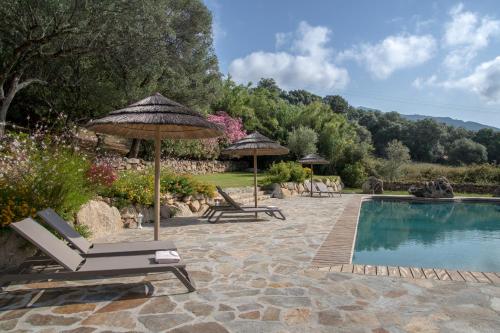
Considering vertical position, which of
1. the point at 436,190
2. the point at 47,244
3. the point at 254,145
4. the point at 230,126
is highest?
the point at 230,126

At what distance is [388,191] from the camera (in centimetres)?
2252

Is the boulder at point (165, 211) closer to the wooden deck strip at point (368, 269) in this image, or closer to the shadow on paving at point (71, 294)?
the wooden deck strip at point (368, 269)

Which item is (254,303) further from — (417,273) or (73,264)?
(417,273)

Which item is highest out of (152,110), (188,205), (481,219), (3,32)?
(3,32)

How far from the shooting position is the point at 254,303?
3648mm

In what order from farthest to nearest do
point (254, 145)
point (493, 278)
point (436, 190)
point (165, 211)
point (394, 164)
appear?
point (394, 164)
point (436, 190)
point (165, 211)
point (254, 145)
point (493, 278)

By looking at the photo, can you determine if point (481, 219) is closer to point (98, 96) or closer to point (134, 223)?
point (134, 223)

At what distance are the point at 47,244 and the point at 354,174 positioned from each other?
885 inches

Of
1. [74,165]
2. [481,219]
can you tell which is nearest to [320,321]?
[74,165]

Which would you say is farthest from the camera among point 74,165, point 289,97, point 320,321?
point 289,97

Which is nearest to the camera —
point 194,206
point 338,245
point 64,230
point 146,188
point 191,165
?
point 64,230

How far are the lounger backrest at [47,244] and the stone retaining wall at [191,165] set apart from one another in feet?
38.7

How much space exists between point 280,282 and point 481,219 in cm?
1197

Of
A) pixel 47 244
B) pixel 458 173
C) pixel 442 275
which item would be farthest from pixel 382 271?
pixel 458 173
